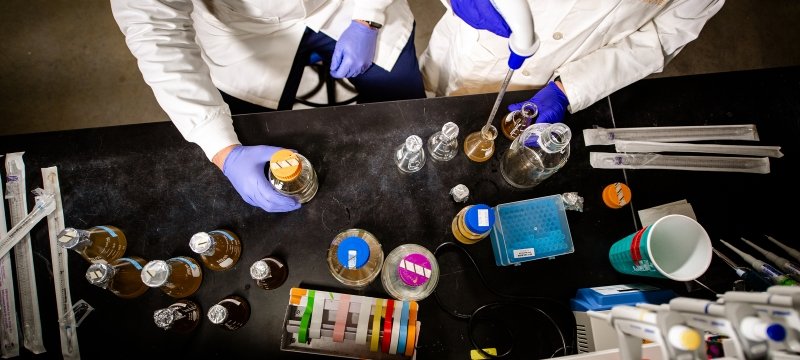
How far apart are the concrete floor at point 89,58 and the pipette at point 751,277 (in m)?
1.73

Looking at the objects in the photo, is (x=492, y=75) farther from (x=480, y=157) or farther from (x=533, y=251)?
(x=533, y=251)

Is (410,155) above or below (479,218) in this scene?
above

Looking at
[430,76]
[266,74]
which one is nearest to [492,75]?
[430,76]

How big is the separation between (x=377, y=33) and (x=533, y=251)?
3.03 ft

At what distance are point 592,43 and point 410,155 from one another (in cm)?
76

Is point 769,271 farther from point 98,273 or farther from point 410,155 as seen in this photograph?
point 98,273

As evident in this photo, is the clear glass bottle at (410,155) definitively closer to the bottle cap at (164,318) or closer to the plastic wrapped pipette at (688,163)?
the plastic wrapped pipette at (688,163)

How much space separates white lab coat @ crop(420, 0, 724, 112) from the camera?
108cm

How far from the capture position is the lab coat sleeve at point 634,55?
1.07m

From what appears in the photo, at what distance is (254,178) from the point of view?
3.11ft

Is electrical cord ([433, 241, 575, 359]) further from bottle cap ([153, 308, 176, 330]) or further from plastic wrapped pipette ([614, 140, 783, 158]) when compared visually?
bottle cap ([153, 308, 176, 330])

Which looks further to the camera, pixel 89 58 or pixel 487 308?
pixel 89 58

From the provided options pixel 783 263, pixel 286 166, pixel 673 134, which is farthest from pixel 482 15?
pixel 783 263

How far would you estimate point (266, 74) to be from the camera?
133 cm
